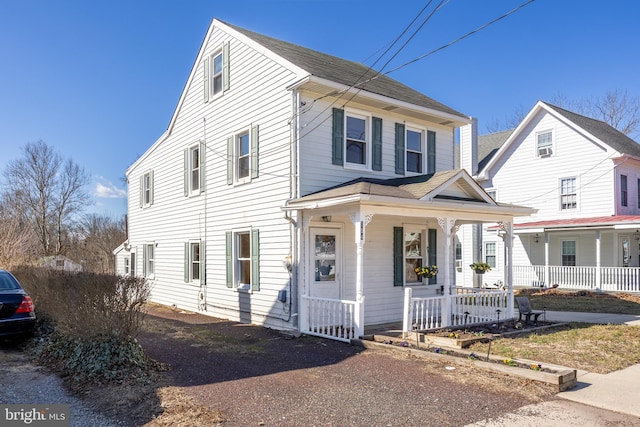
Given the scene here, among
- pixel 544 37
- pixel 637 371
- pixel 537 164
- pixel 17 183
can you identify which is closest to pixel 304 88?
pixel 544 37

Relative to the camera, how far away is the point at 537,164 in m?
22.8

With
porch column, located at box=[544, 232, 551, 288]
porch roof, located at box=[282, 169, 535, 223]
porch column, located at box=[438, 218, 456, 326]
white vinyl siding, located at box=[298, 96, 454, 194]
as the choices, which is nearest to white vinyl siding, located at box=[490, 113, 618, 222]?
porch column, located at box=[544, 232, 551, 288]

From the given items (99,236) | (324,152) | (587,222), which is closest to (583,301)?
(587,222)

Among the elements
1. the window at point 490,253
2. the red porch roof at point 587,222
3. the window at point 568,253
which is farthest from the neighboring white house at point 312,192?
the window at point 568,253

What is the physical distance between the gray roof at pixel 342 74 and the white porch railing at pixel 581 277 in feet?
36.0

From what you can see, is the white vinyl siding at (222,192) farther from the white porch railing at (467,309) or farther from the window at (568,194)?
the window at (568,194)

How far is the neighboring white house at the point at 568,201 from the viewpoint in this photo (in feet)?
65.8

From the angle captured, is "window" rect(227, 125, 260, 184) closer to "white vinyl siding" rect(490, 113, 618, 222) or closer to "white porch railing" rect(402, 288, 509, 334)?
"white porch railing" rect(402, 288, 509, 334)

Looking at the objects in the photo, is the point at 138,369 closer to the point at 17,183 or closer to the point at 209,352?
the point at 209,352

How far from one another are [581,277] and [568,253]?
2.04 meters

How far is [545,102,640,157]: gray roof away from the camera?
2080cm

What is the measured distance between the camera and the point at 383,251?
1169cm

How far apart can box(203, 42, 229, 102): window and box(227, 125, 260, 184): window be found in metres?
1.75

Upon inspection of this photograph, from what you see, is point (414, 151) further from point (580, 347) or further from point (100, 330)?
point (100, 330)
